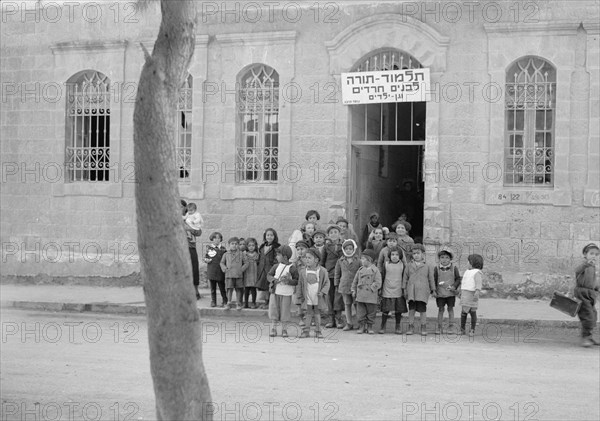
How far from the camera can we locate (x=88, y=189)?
677 inches

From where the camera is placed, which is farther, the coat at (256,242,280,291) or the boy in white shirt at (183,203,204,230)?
the boy in white shirt at (183,203,204,230)

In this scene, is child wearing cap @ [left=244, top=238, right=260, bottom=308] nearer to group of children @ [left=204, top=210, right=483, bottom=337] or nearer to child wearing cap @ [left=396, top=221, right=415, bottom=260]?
group of children @ [left=204, top=210, right=483, bottom=337]

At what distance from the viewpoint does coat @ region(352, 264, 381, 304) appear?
39.8 ft

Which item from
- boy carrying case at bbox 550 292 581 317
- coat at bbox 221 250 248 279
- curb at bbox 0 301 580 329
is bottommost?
curb at bbox 0 301 580 329

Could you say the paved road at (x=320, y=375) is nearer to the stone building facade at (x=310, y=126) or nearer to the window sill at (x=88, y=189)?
the stone building facade at (x=310, y=126)

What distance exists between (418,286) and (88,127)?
8.25 metres

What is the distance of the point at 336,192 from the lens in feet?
51.6

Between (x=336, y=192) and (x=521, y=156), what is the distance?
3212mm

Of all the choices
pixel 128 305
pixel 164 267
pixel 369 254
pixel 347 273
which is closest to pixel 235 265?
pixel 128 305

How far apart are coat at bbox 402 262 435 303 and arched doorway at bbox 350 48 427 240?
359 cm

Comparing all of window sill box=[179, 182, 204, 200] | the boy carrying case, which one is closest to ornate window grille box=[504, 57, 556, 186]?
the boy carrying case

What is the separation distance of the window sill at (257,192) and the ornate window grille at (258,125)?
0.28m

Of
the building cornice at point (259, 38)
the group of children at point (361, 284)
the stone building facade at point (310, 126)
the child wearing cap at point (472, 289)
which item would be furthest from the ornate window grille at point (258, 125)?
the child wearing cap at point (472, 289)

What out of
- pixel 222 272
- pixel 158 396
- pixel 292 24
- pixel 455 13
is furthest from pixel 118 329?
pixel 158 396
